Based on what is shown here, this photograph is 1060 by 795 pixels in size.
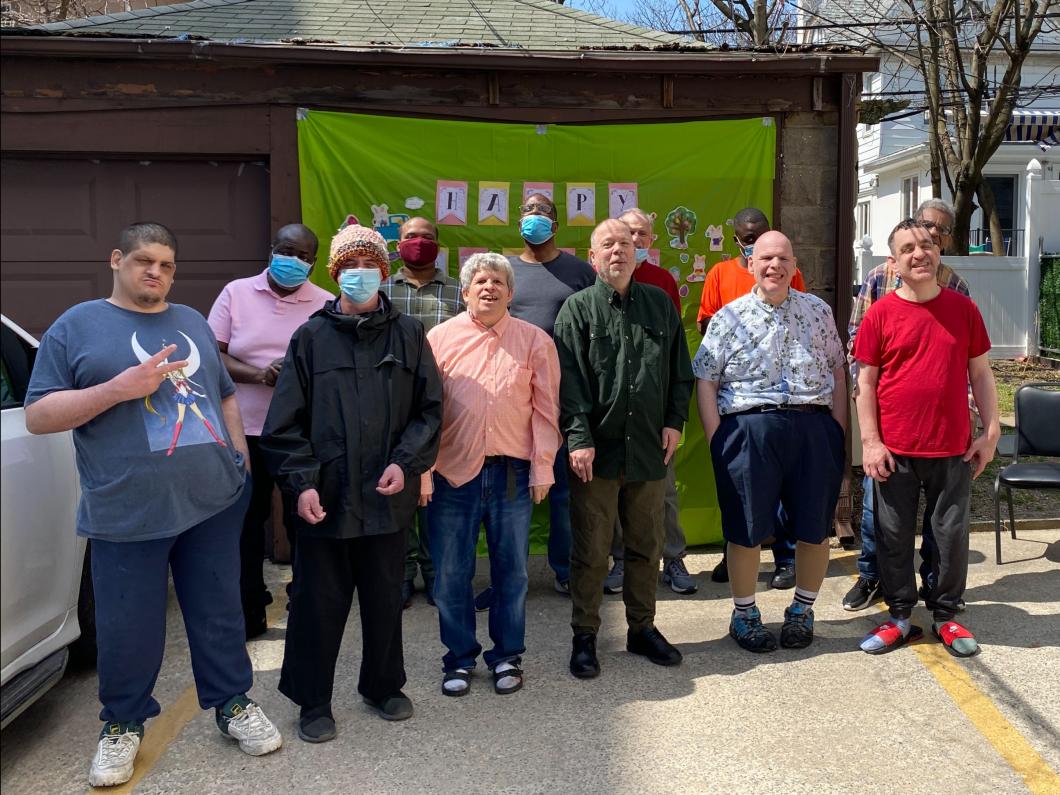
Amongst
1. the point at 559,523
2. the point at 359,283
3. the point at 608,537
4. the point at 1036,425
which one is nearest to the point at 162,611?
the point at 359,283

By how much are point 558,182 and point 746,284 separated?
1.51 meters

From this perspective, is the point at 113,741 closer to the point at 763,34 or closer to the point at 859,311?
the point at 859,311

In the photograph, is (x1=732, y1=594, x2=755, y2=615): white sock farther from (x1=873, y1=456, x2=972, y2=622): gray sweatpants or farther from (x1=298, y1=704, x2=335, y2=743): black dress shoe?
(x1=298, y1=704, x2=335, y2=743): black dress shoe

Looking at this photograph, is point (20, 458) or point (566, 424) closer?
point (20, 458)

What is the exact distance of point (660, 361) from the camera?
14.5ft

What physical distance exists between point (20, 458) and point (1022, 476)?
549 cm

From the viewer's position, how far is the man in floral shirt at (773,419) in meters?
4.52

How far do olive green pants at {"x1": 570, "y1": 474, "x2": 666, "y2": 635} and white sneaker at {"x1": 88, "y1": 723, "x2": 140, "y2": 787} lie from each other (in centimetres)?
189

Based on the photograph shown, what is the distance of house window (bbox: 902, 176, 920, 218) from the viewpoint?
22500mm

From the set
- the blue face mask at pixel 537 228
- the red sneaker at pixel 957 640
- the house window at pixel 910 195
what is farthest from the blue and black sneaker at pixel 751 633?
Result: the house window at pixel 910 195

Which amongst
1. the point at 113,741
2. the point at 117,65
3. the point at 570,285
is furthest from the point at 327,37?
the point at 113,741

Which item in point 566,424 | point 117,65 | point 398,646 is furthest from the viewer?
point 117,65

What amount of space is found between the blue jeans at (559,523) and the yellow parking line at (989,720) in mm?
1811

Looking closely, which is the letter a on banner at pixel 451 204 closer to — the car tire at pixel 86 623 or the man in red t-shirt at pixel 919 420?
the man in red t-shirt at pixel 919 420
